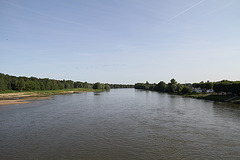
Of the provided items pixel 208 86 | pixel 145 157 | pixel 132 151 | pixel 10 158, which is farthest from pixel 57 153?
pixel 208 86

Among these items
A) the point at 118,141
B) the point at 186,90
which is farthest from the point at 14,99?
the point at 186,90

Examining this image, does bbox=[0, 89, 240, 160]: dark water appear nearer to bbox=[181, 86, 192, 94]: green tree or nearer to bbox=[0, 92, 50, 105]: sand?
bbox=[0, 92, 50, 105]: sand

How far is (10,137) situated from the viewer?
1777cm

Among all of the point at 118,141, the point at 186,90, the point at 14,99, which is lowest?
the point at 118,141

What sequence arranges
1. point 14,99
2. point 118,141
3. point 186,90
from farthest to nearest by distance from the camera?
point 186,90
point 14,99
point 118,141

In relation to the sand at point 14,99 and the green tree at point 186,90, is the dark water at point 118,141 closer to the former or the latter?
the sand at point 14,99

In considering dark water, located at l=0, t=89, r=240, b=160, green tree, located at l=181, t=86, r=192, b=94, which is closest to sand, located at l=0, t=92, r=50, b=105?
→ dark water, located at l=0, t=89, r=240, b=160

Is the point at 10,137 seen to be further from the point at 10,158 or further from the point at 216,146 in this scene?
the point at 216,146

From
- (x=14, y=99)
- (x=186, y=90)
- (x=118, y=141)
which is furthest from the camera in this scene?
(x=186, y=90)

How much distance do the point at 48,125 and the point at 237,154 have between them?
23.0m

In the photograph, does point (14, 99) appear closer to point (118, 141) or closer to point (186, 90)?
point (118, 141)

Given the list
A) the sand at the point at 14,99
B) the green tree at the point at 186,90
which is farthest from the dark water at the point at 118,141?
the green tree at the point at 186,90

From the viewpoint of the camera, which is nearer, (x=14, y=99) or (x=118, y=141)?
(x=118, y=141)

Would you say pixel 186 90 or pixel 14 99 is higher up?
pixel 186 90
